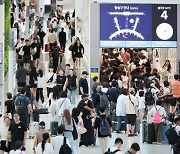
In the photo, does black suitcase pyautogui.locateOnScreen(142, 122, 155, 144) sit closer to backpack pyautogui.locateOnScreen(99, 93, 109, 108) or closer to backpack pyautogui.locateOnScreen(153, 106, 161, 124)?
backpack pyautogui.locateOnScreen(153, 106, 161, 124)

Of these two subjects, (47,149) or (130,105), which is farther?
(130,105)

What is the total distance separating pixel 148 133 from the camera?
19766mm

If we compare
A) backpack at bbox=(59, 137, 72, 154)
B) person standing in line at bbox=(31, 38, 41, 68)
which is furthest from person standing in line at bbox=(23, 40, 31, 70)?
backpack at bbox=(59, 137, 72, 154)

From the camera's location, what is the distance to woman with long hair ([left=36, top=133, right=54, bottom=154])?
47.0 feet

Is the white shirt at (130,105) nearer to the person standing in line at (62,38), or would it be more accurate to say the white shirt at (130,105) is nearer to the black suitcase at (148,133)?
the black suitcase at (148,133)

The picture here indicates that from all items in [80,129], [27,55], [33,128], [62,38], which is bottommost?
[33,128]

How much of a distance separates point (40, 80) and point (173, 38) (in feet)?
15.2

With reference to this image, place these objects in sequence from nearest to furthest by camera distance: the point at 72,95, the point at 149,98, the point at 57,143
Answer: the point at 57,143, the point at 149,98, the point at 72,95

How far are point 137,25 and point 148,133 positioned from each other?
644 cm

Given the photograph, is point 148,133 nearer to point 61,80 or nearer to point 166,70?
point 61,80

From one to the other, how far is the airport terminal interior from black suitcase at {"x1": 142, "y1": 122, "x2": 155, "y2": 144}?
0.03 m

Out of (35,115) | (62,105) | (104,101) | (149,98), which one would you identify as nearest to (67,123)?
(62,105)

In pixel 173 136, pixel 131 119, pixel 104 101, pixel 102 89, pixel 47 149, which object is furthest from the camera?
pixel 102 89

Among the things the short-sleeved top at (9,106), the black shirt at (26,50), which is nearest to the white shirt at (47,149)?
the short-sleeved top at (9,106)
